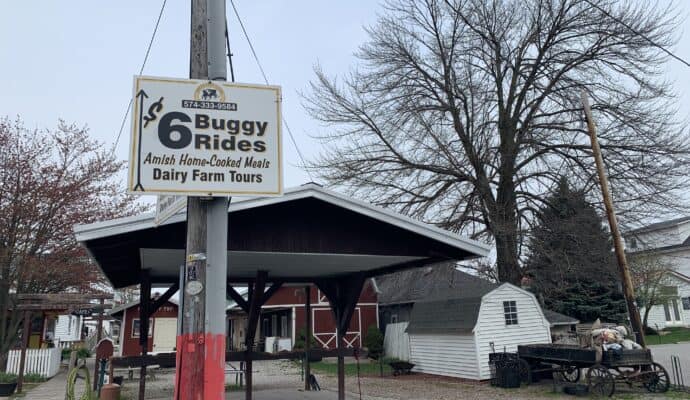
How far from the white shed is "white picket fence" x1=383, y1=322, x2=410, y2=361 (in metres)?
3.58

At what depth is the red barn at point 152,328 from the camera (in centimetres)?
2717

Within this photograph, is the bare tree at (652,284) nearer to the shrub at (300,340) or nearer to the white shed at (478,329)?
the white shed at (478,329)

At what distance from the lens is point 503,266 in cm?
1814

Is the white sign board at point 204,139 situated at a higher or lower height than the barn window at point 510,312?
higher

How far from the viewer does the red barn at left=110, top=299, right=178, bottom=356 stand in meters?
27.2

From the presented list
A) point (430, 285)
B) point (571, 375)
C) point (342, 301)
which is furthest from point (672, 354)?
point (342, 301)

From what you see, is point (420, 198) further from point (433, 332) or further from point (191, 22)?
point (191, 22)

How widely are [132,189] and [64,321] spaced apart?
57119 mm

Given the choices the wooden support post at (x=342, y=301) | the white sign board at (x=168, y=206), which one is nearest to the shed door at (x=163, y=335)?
the wooden support post at (x=342, y=301)

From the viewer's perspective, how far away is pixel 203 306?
345 centimetres

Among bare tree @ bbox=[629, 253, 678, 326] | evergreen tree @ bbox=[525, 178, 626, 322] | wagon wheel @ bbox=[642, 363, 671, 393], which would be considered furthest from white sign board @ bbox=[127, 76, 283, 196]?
bare tree @ bbox=[629, 253, 678, 326]

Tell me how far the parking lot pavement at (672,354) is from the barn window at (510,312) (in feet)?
15.0

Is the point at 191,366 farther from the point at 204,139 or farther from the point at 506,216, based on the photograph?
the point at 506,216

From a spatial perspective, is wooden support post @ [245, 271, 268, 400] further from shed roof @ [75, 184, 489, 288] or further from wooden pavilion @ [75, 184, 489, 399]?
shed roof @ [75, 184, 489, 288]
